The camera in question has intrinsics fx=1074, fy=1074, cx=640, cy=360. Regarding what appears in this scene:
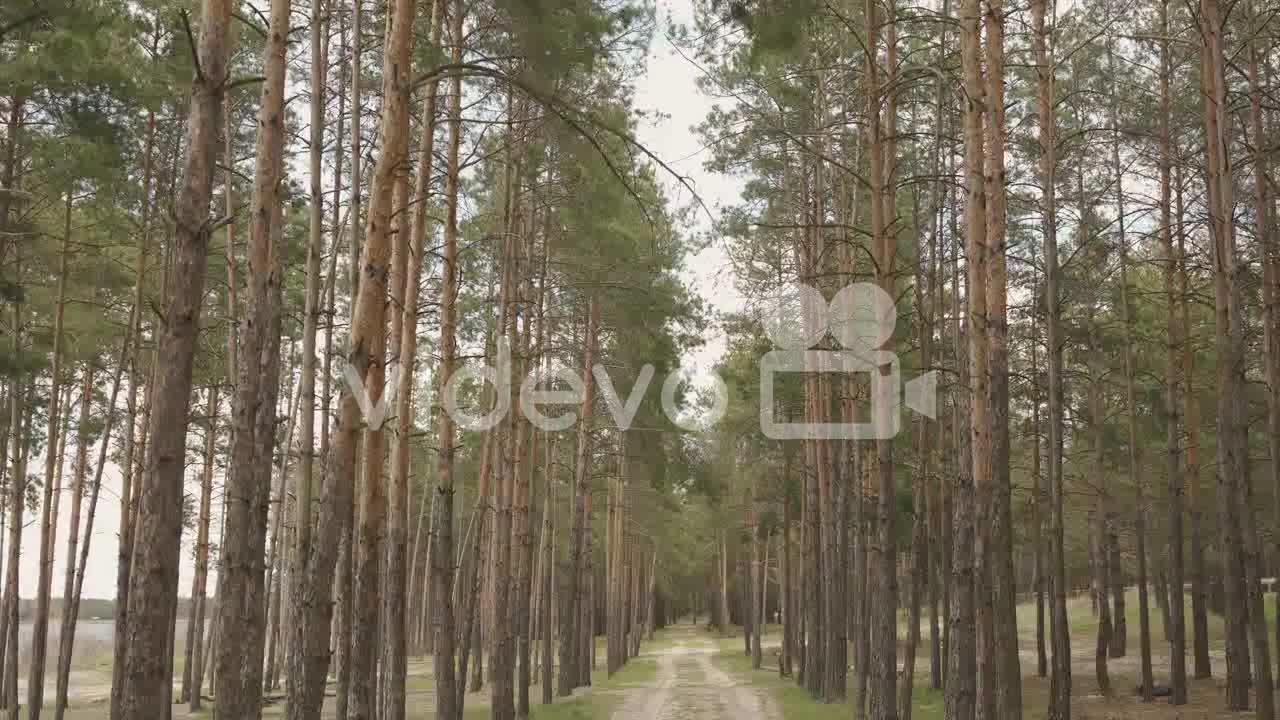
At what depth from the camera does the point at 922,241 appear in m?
21.9

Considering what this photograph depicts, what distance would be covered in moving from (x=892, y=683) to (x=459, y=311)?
1089cm

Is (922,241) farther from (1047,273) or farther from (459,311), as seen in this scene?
(459,311)

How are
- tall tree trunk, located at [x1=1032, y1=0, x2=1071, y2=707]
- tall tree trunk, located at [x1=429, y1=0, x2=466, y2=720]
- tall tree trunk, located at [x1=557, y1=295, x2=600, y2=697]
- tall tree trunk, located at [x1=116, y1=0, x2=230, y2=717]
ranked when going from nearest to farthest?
tall tree trunk, located at [x1=116, y1=0, x2=230, y2=717] < tall tree trunk, located at [x1=429, y1=0, x2=466, y2=720] < tall tree trunk, located at [x1=1032, y1=0, x2=1071, y2=707] < tall tree trunk, located at [x1=557, y1=295, x2=600, y2=697]

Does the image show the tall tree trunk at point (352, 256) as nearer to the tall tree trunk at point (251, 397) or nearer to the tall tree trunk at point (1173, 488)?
the tall tree trunk at point (251, 397)

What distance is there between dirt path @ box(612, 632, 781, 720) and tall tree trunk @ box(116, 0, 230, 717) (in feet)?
43.9

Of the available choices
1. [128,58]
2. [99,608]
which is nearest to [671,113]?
[128,58]

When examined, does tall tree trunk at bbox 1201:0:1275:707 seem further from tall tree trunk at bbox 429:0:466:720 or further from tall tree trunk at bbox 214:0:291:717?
tall tree trunk at bbox 214:0:291:717

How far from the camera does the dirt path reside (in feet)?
60.2

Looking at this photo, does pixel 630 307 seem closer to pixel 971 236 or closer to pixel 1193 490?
pixel 1193 490

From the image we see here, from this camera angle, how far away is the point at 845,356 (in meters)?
18.3

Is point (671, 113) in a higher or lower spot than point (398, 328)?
higher
